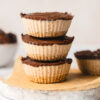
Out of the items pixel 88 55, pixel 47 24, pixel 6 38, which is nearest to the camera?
pixel 47 24

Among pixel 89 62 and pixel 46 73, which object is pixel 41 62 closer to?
pixel 46 73

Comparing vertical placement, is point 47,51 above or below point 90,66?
above

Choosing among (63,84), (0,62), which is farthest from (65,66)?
(0,62)

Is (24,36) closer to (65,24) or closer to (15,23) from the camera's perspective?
(65,24)

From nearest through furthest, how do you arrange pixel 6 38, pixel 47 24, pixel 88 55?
pixel 47 24, pixel 88 55, pixel 6 38

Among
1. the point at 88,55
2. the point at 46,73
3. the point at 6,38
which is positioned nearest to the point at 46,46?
the point at 46,73

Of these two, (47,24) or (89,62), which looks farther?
(89,62)
